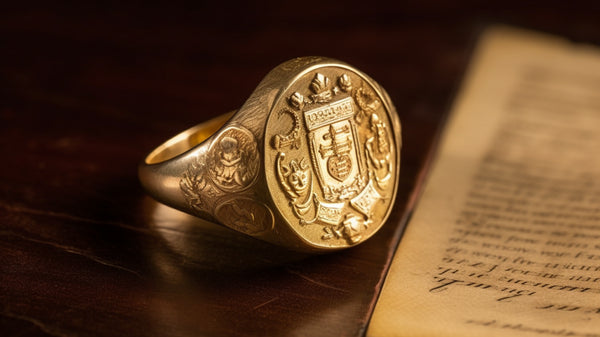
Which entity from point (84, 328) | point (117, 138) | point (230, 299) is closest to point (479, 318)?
point (230, 299)

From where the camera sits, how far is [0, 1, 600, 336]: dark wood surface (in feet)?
3.50

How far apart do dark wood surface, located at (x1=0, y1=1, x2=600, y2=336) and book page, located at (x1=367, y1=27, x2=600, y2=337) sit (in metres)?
0.06

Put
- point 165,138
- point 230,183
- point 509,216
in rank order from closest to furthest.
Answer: point 230,183
point 509,216
point 165,138

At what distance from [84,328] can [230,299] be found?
0.22 m

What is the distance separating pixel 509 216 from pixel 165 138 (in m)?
0.80

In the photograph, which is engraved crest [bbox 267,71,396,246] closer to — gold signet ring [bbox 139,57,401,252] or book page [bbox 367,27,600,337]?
gold signet ring [bbox 139,57,401,252]

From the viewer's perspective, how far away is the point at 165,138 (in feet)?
5.33

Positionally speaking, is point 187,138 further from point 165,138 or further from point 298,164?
point 298,164

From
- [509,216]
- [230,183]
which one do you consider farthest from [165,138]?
[509,216]

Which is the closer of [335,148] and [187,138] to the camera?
[335,148]

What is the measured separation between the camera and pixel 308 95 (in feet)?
3.76

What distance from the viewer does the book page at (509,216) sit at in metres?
1.07

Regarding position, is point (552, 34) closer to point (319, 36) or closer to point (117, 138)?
point (319, 36)

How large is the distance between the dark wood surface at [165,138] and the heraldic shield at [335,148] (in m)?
0.13
